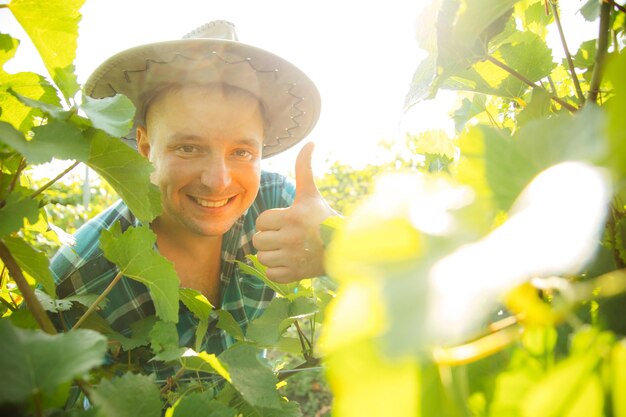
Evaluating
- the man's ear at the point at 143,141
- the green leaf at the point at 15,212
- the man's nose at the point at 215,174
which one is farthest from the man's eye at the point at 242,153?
the green leaf at the point at 15,212

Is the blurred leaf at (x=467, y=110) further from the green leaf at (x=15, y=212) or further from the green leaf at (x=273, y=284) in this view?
the green leaf at (x=15, y=212)

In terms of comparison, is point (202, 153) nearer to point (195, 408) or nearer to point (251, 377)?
point (251, 377)

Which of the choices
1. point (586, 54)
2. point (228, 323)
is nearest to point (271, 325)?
point (228, 323)

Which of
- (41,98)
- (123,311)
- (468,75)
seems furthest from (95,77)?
(468,75)

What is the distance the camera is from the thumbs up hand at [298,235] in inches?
42.4

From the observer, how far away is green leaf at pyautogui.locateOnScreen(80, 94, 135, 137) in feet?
2.16

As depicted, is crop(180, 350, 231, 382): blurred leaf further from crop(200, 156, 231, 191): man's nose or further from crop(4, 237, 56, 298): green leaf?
crop(200, 156, 231, 191): man's nose

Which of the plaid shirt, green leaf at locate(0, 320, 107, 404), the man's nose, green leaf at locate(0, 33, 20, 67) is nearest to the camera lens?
green leaf at locate(0, 320, 107, 404)

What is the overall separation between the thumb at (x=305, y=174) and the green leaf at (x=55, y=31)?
0.54 meters

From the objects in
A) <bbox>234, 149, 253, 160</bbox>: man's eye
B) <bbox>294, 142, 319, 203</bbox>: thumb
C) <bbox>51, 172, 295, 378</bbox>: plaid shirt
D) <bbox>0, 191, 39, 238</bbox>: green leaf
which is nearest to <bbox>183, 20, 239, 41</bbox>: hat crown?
<bbox>234, 149, 253, 160</bbox>: man's eye

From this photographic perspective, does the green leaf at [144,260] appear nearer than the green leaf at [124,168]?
No

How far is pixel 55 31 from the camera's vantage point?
2.36 ft

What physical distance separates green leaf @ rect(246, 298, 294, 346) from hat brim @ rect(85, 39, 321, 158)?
106cm

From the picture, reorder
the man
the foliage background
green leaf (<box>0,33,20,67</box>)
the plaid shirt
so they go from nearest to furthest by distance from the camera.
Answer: the foliage background → green leaf (<box>0,33,20,67</box>) → the plaid shirt → the man
